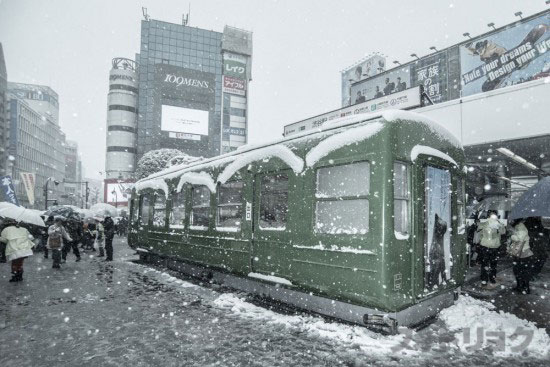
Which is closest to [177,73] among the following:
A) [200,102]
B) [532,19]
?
[200,102]

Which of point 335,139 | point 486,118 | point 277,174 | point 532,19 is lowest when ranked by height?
point 277,174

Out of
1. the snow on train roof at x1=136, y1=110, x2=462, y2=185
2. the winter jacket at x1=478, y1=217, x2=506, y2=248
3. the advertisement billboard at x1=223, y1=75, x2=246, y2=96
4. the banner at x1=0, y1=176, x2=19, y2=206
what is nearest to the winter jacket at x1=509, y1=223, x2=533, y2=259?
the winter jacket at x1=478, y1=217, x2=506, y2=248

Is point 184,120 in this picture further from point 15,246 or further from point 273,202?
point 273,202

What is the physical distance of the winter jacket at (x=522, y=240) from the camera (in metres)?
7.13

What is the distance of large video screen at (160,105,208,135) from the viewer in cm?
5806

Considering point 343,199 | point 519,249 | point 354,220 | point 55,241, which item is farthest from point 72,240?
point 519,249

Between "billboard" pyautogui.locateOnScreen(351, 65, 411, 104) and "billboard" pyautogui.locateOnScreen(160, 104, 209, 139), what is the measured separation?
30450 mm

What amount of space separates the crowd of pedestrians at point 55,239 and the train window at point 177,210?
376 centimetres

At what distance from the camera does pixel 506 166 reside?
14.0 m

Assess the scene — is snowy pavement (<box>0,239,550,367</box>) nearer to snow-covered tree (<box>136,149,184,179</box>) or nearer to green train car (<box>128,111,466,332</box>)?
green train car (<box>128,111,466,332</box>)

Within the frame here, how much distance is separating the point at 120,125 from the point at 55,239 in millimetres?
53069

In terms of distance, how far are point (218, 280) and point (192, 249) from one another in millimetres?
1159

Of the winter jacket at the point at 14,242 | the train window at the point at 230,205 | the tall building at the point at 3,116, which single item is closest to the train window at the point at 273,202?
the train window at the point at 230,205

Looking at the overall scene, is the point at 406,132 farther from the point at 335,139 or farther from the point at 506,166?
the point at 506,166
